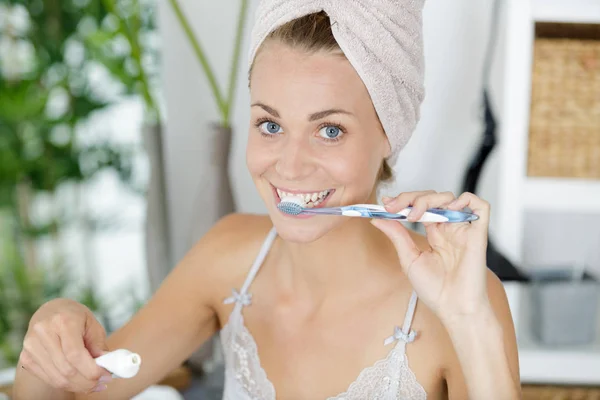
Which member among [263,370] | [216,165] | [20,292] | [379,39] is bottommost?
[20,292]

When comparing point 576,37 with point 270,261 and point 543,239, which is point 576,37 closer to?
point 543,239

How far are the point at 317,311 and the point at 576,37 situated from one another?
71cm

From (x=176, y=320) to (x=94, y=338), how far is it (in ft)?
0.78

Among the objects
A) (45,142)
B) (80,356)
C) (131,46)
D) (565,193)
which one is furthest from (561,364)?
(45,142)

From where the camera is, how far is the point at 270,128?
0.77 metres

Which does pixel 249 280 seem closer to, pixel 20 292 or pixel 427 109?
pixel 427 109

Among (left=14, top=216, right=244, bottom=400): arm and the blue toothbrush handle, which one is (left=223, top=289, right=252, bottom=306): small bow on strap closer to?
(left=14, top=216, right=244, bottom=400): arm

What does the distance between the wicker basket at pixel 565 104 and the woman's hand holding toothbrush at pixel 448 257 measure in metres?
0.55

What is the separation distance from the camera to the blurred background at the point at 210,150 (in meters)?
1.10

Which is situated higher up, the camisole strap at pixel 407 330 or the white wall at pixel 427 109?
the white wall at pixel 427 109

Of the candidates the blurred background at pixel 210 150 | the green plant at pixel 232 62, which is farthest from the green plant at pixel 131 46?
the green plant at pixel 232 62

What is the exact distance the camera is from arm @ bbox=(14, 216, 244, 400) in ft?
2.92

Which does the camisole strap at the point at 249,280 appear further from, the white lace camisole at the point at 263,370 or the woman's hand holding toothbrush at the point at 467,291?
the woman's hand holding toothbrush at the point at 467,291

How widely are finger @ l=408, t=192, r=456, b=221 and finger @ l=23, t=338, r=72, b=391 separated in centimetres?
38
